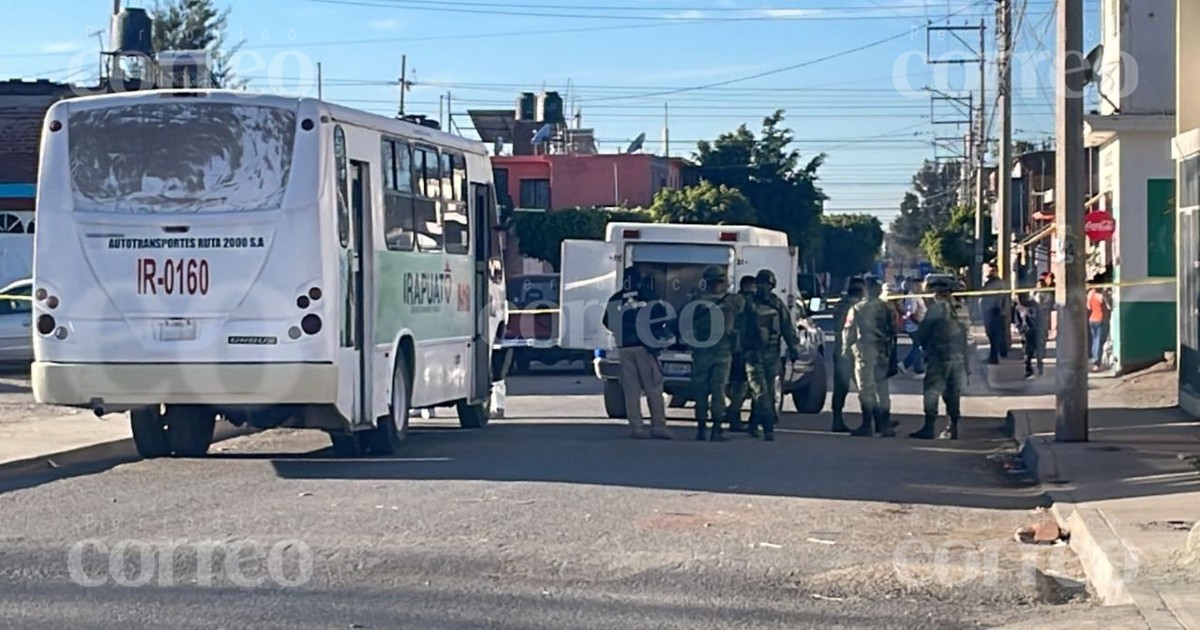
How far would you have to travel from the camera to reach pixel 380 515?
1097 centimetres

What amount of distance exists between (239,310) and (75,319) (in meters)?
1.36

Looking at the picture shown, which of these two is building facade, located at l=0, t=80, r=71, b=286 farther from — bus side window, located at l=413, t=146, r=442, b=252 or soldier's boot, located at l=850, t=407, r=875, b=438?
soldier's boot, located at l=850, t=407, r=875, b=438

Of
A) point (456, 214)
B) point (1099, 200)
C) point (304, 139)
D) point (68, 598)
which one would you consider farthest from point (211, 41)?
point (68, 598)

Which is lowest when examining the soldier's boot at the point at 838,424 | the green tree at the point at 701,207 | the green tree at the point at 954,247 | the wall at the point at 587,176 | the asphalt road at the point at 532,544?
the asphalt road at the point at 532,544

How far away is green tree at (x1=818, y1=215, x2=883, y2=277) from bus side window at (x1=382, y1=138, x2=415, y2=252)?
2792 inches

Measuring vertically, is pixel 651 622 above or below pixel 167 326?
below

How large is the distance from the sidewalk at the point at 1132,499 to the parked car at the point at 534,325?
33.9 ft

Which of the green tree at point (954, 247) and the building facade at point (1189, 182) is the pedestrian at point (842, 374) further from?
the green tree at point (954, 247)

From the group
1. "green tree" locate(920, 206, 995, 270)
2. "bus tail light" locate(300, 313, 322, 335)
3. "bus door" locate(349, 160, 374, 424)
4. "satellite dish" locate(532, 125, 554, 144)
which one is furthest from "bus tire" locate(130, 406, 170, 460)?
"satellite dish" locate(532, 125, 554, 144)

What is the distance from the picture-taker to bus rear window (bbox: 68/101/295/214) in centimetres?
1366

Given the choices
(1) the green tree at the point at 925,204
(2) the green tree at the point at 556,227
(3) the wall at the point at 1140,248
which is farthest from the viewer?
(1) the green tree at the point at 925,204

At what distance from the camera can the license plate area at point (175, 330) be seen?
44.7 feet

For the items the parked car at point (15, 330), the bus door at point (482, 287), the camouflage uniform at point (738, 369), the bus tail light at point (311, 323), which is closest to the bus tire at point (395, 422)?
the bus tail light at point (311, 323)

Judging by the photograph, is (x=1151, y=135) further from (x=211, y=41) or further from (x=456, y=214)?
(x=211, y=41)
